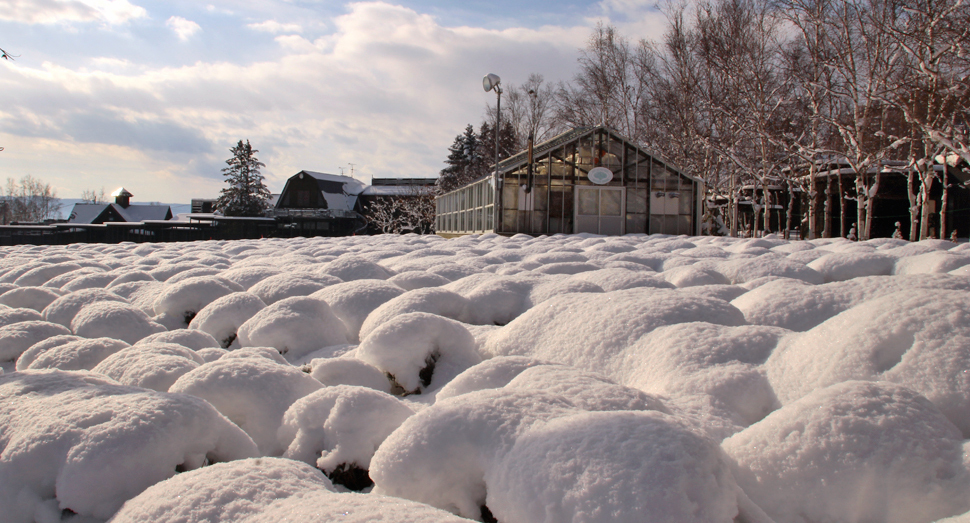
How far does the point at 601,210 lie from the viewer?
15.7 m

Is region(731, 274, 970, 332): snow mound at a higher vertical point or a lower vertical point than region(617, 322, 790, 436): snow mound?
higher

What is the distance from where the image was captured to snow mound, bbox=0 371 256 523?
1144mm

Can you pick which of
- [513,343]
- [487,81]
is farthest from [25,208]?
[513,343]

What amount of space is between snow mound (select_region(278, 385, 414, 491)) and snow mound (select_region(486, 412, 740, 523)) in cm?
38

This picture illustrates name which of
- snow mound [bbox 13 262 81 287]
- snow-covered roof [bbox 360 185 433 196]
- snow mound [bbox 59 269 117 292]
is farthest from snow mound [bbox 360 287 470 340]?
snow-covered roof [bbox 360 185 433 196]

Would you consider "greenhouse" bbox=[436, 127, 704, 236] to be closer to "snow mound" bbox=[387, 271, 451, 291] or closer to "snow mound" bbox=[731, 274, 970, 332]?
"snow mound" bbox=[387, 271, 451, 291]

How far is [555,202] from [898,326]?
14.1m

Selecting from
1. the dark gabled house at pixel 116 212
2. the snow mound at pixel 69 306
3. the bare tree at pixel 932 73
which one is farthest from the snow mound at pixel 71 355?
the dark gabled house at pixel 116 212

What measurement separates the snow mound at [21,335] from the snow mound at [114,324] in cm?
9

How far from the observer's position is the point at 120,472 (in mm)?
1157

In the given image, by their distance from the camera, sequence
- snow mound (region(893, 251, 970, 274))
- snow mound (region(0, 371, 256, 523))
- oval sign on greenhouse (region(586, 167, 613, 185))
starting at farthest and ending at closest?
oval sign on greenhouse (region(586, 167, 613, 185)), snow mound (region(893, 251, 970, 274)), snow mound (region(0, 371, 256, 523))

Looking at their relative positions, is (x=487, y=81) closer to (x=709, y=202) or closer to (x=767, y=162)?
(x=767, y=162)

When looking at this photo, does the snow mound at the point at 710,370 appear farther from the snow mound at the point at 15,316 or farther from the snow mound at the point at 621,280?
the snow mound at the point at 15,316

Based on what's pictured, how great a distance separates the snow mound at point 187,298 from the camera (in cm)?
299
